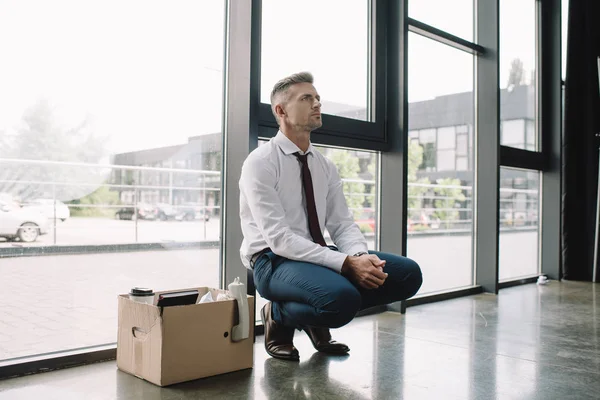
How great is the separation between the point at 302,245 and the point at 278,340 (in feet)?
1.48

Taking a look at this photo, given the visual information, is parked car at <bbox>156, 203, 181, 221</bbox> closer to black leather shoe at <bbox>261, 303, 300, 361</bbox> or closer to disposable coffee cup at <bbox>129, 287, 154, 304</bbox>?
disposable coffee cup at <bbox>129, 287, 154, 304</bbox>

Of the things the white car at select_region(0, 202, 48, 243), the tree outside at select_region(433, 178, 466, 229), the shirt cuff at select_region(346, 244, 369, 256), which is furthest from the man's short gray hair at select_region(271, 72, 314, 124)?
the tree outside at select_region(433, 178, 466, 229)

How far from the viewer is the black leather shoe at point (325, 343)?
7.61ft

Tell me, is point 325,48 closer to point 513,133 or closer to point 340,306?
point 340,306

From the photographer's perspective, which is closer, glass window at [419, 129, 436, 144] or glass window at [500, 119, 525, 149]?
glass window at [419, 129, 436, 144]

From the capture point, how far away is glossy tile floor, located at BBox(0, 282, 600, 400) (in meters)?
1.83

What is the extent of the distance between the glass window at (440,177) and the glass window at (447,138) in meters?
0.02

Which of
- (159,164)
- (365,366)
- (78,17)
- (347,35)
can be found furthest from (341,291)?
(347,35)

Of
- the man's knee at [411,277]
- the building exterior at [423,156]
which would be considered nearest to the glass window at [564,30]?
the building exterior at [423,156]

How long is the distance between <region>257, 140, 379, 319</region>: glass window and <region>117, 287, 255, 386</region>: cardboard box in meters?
1.31

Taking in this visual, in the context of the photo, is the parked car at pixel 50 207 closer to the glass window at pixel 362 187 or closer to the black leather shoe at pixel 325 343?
the black leather shoe at pixel 325 343

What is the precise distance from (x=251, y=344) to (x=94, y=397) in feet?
1.92

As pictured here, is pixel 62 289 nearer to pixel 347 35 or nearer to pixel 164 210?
pixel 164 210

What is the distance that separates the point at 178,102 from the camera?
2.58 m
